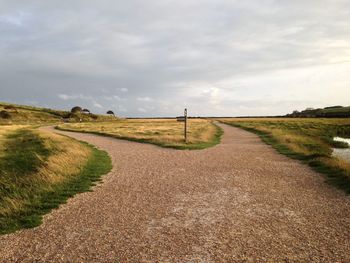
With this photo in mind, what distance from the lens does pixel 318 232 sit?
8.94 meters

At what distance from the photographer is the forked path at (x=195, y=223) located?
25.2 feet

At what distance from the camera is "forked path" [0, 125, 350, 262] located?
7.70 meters

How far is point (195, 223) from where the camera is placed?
9.72 metres

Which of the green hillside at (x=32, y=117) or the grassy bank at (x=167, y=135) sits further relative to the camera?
the green hillside at (x=32, y=117)

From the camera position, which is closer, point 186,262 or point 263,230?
point 186,262

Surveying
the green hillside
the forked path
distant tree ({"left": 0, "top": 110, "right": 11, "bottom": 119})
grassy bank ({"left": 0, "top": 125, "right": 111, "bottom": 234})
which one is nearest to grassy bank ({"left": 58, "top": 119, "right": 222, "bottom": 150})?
grassy bank ({"left": 0, "top": 125, "right": 111, "bottom": 234})

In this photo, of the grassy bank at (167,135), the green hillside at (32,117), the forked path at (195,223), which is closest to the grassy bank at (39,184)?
the forked path at (195,223)

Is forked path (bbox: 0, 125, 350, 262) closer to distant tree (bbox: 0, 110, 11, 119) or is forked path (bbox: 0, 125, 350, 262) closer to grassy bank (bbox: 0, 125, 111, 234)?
grassy bank (bbox: 0, 125, 111, 234)

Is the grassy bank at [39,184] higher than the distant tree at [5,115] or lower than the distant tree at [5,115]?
lower

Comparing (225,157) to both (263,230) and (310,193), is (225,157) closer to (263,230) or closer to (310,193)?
(310,193)

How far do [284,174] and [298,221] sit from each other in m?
7.91

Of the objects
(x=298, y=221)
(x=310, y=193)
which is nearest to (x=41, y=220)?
(x=298, y=221)

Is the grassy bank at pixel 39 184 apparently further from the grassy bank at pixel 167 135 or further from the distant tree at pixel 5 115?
the distant tree at pixel 5 115

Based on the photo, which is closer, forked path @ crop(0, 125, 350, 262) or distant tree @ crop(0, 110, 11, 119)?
forked path @ crop(0, 125, 350, 262)
